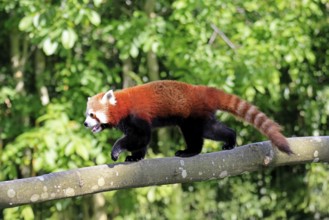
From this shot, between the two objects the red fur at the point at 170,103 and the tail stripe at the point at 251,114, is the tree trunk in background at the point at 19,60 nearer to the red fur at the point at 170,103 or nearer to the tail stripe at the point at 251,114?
the red fur at the point at 170,103

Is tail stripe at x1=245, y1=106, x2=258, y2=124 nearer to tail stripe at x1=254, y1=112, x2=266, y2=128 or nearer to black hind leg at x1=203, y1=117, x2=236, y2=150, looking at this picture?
tail stripe at x1=254, y1=112, x2=266, y2=128

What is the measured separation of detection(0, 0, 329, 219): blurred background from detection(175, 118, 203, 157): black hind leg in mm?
1360

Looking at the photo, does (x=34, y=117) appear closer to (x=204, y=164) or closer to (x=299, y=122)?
(x=299, y=122)

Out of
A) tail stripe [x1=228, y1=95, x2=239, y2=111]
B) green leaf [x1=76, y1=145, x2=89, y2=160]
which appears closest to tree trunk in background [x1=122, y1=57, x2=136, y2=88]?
green leaf [x1=76, y1=145, x2=89, y2=160]

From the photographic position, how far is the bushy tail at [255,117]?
261cm

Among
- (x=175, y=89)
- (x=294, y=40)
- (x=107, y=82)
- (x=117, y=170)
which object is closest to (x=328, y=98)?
(x=294, y=40)

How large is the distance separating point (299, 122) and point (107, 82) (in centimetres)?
217

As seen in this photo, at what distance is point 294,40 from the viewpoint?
503 centimetres

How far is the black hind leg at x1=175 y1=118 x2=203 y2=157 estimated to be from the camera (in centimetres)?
298

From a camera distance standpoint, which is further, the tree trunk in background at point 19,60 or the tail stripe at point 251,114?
the tree trunk in background at point 19,60

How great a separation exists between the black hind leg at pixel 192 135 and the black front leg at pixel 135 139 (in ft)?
0.58

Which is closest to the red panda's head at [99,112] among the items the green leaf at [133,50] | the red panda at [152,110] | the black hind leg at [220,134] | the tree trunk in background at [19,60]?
the red panda at [152,110]

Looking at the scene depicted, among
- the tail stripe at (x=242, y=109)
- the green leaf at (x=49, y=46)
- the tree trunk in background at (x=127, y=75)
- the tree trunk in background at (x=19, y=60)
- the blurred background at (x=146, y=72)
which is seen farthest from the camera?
the tree trunk in background at (x=19, y=60)

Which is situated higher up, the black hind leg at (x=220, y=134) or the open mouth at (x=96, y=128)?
the open mouth at (x=96, y=128)
